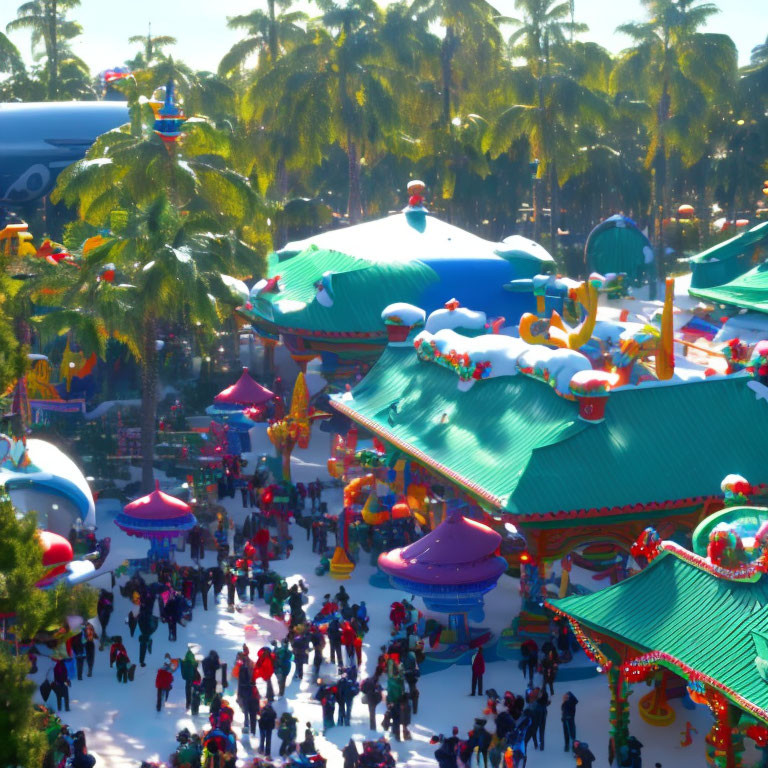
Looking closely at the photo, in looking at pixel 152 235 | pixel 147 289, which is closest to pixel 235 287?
pixel 152 235

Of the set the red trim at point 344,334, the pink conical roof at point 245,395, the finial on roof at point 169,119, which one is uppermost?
the finial on roof at point 169,119

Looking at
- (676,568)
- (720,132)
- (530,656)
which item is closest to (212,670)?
(530,656)

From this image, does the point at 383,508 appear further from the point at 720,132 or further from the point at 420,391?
the point at 720,132

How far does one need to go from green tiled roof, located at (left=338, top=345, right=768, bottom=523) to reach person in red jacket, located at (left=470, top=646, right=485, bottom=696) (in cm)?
268

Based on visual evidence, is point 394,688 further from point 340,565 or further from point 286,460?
point 286,460

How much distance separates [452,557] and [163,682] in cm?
611

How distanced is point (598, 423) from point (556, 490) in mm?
1904

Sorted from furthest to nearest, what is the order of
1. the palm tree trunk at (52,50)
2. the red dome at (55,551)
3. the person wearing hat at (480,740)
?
the palm tree trunk at (52,50), the red dome at (55,551), the person wearing hat at (480,740)

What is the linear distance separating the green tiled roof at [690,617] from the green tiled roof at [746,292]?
18.7 m

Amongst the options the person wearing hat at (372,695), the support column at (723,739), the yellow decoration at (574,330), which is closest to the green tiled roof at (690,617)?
the support column at (723,739)

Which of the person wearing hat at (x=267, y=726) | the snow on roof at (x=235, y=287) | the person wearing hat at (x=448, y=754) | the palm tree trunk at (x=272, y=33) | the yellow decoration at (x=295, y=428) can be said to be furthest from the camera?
the palm tree trunk at (x=272, y=33)

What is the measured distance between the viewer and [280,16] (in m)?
64.5

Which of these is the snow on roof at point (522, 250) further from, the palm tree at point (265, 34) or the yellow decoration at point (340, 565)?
the palm tree at point (265, 34)

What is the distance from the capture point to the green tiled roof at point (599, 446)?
83.7 feet
